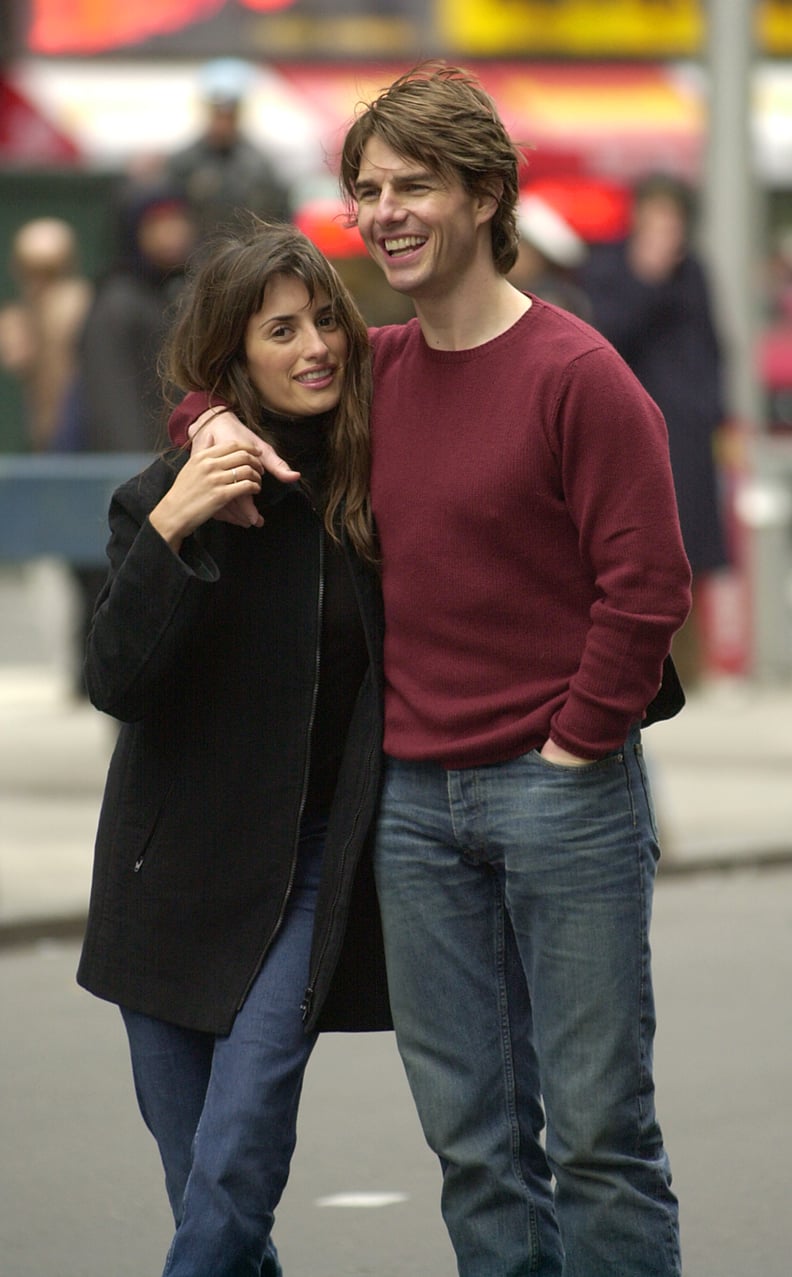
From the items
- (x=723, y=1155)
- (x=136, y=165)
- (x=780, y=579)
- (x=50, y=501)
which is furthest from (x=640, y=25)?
(x=723, y=1155)

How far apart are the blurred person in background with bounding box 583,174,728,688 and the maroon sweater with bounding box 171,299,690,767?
534 cm

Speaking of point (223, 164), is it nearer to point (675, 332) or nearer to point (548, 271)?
point (675, 332)

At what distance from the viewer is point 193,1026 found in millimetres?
3547

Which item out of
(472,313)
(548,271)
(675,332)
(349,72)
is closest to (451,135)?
(472,313)

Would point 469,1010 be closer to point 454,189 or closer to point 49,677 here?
point 454,189

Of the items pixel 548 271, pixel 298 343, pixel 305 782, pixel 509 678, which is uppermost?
pixel 298 343

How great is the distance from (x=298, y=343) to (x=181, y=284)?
6023 mm

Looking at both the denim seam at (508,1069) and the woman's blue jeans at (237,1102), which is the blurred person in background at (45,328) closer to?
the woman's blue jeans at (237,1102)

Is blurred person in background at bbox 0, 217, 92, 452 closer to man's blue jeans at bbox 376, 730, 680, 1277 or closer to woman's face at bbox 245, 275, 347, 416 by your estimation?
woman's face at bbox 245, 275, 347, 416

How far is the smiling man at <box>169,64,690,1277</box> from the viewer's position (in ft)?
10.8

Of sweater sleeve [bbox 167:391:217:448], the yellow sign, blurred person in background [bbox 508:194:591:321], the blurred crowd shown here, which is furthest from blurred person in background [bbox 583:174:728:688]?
the yellow sign

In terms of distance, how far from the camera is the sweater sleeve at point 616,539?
3262 millimetres

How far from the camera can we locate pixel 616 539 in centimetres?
326

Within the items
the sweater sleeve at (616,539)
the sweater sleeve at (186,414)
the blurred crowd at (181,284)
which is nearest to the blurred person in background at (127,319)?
the blurred crowd at (181,284)
